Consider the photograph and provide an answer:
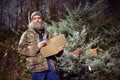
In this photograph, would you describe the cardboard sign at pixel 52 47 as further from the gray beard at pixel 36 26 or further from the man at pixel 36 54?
the gray beard at pixel 36 26

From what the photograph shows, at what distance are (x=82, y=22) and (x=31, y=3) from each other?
346 cm

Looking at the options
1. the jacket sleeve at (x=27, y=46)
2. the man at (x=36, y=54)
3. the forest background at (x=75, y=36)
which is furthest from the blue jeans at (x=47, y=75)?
the forest background at (x=75, y=36)

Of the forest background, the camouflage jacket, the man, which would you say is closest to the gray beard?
the man

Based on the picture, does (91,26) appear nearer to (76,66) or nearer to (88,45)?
(88,45)

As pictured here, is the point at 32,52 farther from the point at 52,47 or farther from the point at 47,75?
the point at 47,75

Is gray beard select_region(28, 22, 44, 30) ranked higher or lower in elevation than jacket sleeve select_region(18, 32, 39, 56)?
higher

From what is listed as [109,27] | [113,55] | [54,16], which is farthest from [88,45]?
[54,16]

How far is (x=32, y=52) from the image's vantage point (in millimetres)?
4996

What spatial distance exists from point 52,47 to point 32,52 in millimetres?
411

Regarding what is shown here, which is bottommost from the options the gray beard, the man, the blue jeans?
the blue jeans

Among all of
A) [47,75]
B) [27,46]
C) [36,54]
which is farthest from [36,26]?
[47,75]

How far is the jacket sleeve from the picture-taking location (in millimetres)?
5008

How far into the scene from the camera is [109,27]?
30.8 feet

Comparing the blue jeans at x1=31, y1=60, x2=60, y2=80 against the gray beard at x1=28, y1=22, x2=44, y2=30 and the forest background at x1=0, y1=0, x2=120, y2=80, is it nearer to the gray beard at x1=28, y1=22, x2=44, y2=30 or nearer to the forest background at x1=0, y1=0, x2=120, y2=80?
the gray beard at x1=28, y1=22, x2=44, y2=30
